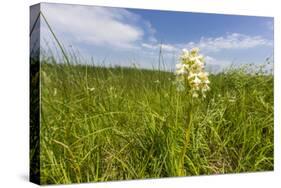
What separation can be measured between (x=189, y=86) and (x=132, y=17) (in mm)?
1039

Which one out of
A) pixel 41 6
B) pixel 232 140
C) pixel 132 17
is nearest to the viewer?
pixel 41 6

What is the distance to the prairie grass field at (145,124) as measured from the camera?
7539 millimetres

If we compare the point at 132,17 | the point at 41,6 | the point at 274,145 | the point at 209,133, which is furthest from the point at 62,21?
the point at 274,145

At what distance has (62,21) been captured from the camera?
7.61 m

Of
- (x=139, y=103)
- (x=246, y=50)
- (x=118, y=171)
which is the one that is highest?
(x=246, y=50)

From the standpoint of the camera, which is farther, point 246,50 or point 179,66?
point 246,50

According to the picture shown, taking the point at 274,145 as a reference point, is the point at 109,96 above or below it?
above

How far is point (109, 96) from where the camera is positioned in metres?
7.89

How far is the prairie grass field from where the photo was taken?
7.54 meters

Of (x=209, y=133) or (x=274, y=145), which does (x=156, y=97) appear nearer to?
(x=209, y=133)

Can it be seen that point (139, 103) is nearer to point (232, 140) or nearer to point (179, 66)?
point (179, 66)

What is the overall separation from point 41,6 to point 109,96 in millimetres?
1236

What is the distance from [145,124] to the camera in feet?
26.5

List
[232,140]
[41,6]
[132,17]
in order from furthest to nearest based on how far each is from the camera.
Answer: [232,140] < [132,17] < [41,6]
